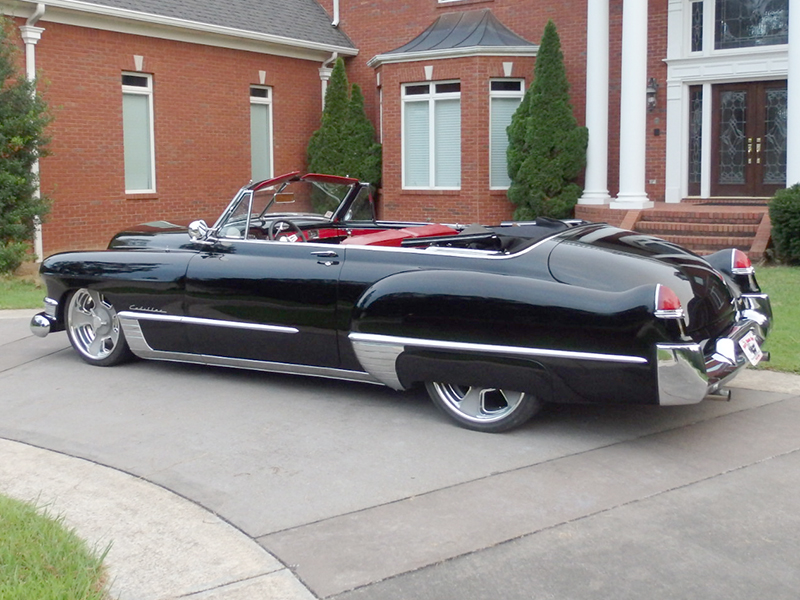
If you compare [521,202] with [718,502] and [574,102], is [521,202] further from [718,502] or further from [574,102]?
[718,502]

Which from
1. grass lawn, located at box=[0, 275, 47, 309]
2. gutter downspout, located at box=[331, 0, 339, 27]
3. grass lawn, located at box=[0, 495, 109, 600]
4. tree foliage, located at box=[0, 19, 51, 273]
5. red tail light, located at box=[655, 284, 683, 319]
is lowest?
grass lawn, located at box=[0, 495, 109, 600]

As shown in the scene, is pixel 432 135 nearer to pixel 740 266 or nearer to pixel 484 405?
pixel 740 266

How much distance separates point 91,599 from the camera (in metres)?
3.28

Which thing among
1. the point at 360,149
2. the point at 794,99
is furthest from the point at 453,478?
the point at 360,149

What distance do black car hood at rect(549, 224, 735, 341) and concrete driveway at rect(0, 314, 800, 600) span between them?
0.67 m

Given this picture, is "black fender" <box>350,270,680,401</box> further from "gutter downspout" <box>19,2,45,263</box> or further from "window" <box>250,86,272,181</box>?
"window" <box>250,86,272,181</box>

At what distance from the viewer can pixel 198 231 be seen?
675 cm

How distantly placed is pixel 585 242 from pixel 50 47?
11752 mm

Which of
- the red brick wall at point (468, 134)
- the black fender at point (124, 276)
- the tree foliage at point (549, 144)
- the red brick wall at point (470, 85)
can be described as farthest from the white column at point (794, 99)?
the black fender at point (124, 276)

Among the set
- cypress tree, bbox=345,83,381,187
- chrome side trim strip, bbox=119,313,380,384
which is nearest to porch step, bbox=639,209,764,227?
cypress tree, bbox=345,83,381,187

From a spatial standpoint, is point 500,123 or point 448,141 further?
point 448,141

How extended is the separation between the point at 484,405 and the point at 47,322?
3641mm

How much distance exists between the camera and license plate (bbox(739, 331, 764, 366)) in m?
5.28

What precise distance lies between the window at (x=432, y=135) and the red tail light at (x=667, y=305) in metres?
13.0
